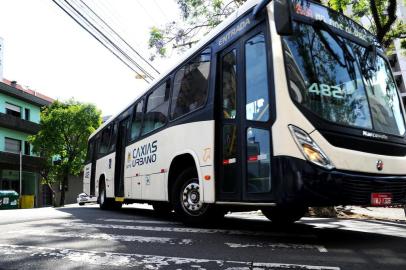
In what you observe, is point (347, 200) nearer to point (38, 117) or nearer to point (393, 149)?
point (393, 149)

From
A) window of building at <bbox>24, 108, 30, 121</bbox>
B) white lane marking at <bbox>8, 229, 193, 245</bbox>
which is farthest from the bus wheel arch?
window of building at <bbox>24, 108, 30, 121</bbox>

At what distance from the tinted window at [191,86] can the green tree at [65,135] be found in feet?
95.6

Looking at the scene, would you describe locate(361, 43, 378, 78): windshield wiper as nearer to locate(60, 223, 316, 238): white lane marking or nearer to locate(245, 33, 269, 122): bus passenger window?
locate(245, 33, 269, 122): bus passenger window

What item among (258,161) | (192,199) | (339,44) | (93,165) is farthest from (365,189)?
(93,165)

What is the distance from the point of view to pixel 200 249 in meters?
5.17

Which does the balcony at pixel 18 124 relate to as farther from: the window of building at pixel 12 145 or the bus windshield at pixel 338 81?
the bus windshield at pixel 338 81

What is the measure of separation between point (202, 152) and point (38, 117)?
37123 mm

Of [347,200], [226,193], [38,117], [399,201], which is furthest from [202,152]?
[38,117]

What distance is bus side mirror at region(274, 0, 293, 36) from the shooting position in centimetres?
536

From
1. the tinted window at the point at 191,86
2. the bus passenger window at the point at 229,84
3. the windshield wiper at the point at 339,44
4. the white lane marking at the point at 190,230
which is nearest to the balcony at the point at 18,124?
the white lane marking at the point at 190,230

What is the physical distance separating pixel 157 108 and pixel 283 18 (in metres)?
4.60

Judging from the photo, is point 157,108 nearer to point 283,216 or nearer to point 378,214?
point 283,216

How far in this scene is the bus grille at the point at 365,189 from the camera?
207 inches

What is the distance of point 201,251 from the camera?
504cm
